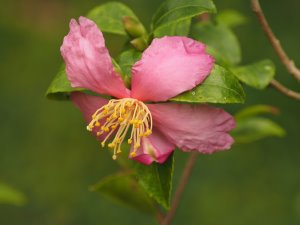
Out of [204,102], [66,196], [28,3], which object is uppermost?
[204,102]

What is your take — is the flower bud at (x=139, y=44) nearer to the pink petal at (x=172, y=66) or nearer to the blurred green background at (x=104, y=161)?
the pink petal at (x=172, y=66)

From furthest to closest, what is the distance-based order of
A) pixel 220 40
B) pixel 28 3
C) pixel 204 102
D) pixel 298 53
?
pixel 28 3
pixel 298 53
pixel 220 40
pixel 204 102

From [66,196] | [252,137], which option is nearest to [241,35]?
[66,196]

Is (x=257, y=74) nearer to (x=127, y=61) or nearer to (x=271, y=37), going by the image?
(x=271, y=37)

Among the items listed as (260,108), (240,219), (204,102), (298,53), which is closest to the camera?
(204,102)

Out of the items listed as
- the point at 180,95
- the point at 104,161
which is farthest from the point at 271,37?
the point at 104,161

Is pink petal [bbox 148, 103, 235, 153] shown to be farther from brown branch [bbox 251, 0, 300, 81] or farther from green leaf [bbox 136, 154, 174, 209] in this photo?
brown branch [bbox 251, 0, 300, 81]

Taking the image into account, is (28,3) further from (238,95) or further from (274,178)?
(238,95)
